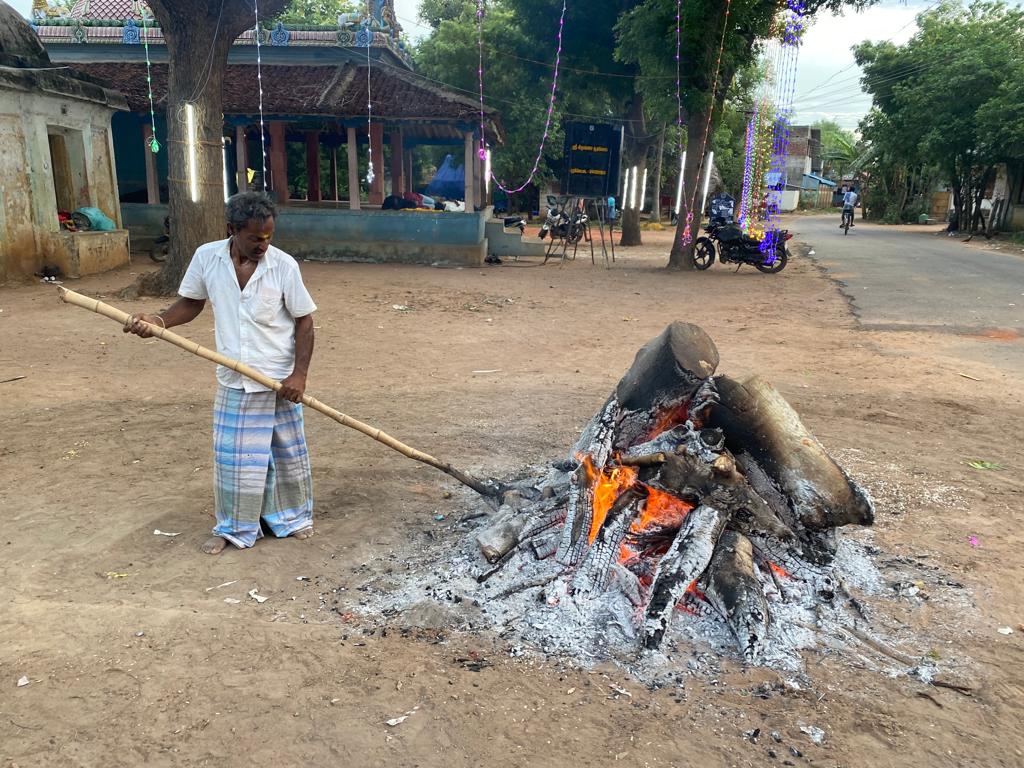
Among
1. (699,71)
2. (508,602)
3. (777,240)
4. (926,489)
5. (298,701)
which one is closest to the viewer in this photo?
Result: (298,701)

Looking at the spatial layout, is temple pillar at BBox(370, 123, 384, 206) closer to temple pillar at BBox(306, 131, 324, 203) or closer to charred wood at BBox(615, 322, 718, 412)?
temple pillar at BBox(306, 131, 324, 203)

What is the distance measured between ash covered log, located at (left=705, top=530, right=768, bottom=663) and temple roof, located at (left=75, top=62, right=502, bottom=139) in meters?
13.9

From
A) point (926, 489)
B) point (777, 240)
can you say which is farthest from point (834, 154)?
point (926, 489)

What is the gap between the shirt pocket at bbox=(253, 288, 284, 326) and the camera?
3285mm

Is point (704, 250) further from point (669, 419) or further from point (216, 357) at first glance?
point (216, 357)

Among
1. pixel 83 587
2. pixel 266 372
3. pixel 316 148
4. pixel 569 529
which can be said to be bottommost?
pixel 83 587

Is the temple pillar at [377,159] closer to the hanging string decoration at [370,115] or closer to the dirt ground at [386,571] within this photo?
the hanging string decoration at [370,115]

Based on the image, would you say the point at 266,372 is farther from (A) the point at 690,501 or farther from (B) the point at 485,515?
(A) the point at 690,501

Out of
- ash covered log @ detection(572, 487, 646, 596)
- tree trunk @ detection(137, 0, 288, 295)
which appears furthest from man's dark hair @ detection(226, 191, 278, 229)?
tree trunk @ detection(137, 0, 288, 295)

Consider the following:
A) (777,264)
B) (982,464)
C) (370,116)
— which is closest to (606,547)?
(982,464)

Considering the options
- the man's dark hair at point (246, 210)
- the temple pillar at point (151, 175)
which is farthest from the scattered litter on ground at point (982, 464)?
the temple pillar at point (151, 175)

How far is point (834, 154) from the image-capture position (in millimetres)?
63656

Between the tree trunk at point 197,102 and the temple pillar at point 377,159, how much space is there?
639cm

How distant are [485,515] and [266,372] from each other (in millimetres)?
1320
